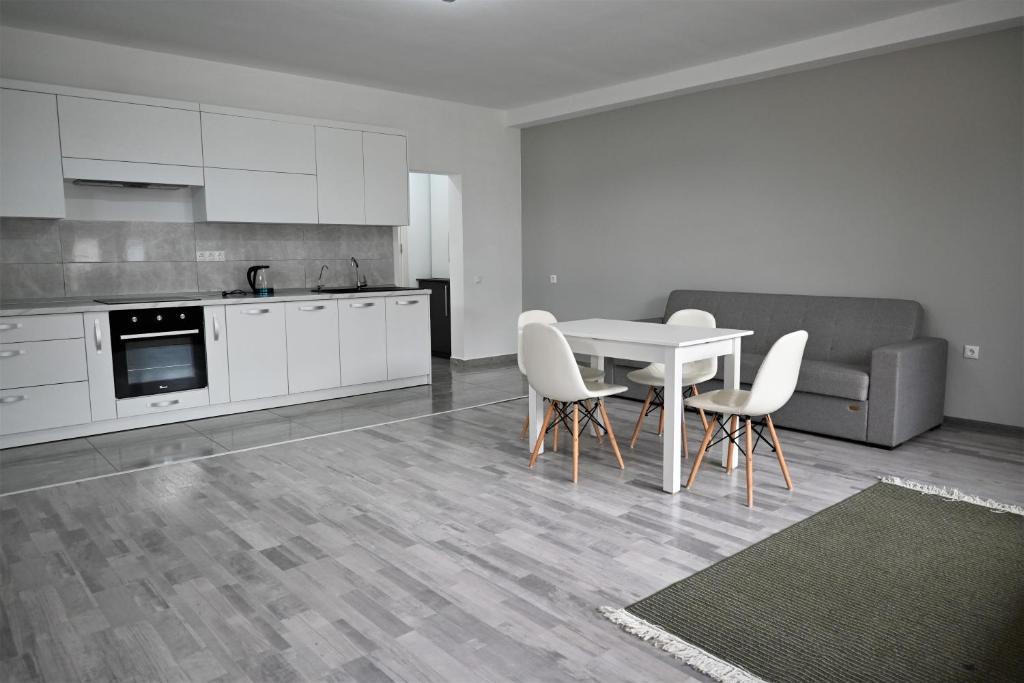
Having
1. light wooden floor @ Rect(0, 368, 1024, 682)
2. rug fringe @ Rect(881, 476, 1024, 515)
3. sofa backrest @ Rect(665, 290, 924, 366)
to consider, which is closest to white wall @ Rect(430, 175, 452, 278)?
sofa backrest @ Rect(665, 290, 924, 366)

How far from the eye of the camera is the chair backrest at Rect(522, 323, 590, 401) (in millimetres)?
3744

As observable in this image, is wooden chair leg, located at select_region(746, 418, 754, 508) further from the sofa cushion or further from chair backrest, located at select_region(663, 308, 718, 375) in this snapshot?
the sofa cushion

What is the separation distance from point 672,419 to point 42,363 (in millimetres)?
3976

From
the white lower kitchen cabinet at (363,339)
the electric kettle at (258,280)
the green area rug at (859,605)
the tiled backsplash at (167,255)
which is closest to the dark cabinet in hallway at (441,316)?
the tiled backsplash at (167,255)

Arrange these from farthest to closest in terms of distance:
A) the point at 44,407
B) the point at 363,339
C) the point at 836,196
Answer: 1. the point at 363,339
2. the point at 836,196
3. the point at 44,407

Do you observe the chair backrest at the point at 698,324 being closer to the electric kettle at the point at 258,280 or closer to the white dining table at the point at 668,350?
the white dining table at the point at 668,350

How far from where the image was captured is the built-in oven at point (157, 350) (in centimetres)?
489

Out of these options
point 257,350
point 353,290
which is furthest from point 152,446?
point 353,290

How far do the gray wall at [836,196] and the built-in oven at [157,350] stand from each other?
3915 millimetres

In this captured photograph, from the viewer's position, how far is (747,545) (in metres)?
3.02

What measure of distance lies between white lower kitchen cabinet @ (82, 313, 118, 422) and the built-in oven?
0.13 feet

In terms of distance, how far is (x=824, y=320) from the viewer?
528 cm

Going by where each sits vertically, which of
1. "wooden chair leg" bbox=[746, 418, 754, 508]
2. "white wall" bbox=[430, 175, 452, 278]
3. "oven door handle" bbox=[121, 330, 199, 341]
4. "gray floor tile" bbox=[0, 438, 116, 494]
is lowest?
"gray floor tile" bbox=[0, 438, 116, 494]

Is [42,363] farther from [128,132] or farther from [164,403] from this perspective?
[128,132]
